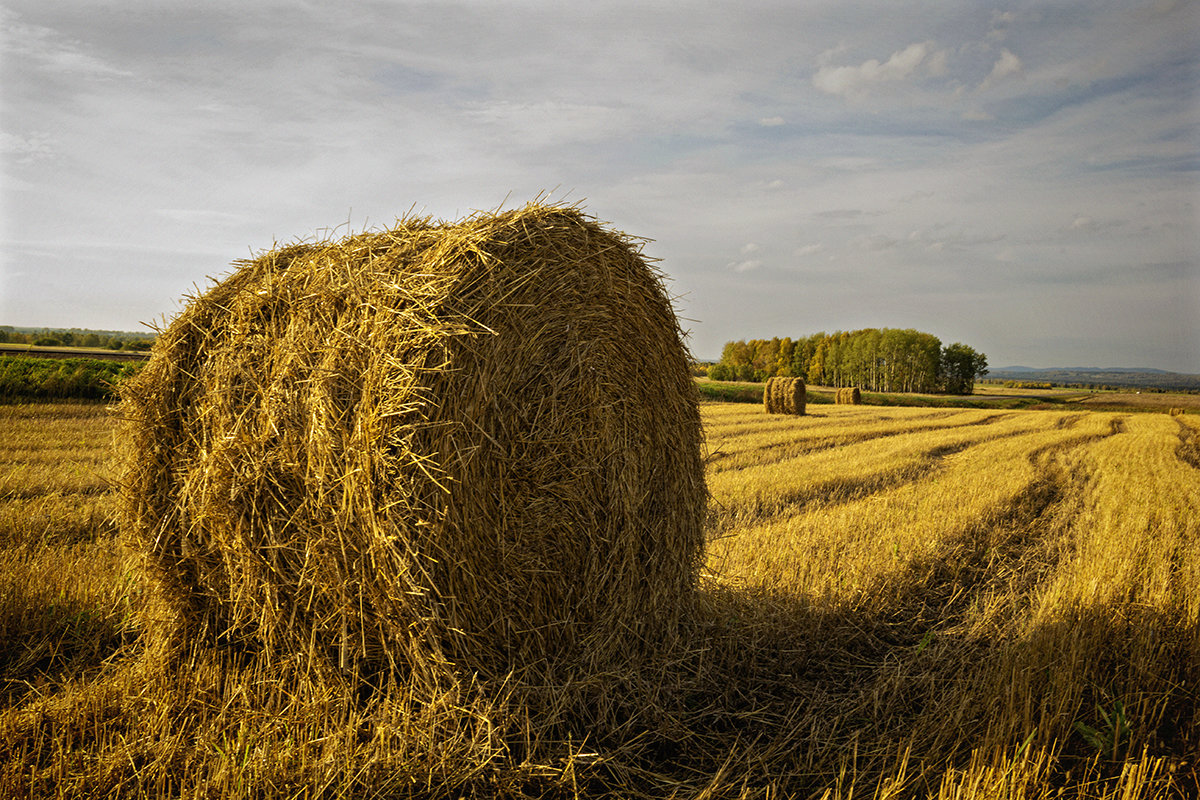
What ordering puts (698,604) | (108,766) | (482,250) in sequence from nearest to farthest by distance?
(108,766)
(482,250)
(698,604)

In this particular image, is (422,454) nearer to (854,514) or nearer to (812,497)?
(854,514)

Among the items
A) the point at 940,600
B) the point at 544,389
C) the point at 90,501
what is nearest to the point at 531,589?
the point at 544,389

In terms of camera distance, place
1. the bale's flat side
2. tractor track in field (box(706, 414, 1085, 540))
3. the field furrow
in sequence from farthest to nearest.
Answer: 1. the bale's flat side
2. the field furrow
3. tractor track in field (box(706, 414, 1085, 540))

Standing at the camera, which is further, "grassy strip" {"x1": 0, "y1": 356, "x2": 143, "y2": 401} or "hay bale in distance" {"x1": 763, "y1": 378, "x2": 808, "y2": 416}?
"hay bale in distance" {"x1": 763, "y1": 378, "x2": 808, "y2": 416}

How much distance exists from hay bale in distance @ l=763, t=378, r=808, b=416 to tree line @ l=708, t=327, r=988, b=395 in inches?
A: 1610

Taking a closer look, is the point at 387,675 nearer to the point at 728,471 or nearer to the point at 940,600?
the point at 940,600

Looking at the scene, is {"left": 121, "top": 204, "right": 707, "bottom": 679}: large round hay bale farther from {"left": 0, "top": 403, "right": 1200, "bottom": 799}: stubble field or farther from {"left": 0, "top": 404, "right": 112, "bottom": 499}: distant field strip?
{"left": 0, "top": 404, "right": 112, "bottom": 499}: distant field strip

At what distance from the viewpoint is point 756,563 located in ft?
18.8

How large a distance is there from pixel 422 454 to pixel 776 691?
2.61 meters

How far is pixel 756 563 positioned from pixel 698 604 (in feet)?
4.61

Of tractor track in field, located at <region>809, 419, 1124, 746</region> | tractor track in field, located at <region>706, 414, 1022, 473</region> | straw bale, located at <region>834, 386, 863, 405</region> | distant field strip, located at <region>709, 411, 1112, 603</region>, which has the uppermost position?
straw bale, located at <region>834, 386, 863, 405</region>

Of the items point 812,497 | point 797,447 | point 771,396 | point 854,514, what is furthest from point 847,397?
point 854,514

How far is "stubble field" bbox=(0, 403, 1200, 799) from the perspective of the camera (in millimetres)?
3027

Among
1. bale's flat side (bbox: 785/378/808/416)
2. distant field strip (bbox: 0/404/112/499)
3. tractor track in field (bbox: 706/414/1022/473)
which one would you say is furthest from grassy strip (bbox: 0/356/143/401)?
bale's flat side (bbox: 785/378/808/416)
